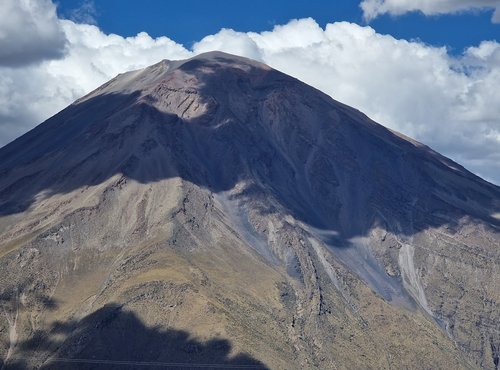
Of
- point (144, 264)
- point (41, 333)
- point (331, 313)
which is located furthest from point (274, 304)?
point (41, 333)

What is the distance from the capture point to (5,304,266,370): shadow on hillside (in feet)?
537

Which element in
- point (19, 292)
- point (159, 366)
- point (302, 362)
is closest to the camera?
point (159, 366)

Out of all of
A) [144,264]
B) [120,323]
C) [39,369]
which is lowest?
[39,369]

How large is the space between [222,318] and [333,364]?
2517 cm

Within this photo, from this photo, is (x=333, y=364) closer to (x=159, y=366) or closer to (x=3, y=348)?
(x=159, y=366)

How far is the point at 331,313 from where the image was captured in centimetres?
19925

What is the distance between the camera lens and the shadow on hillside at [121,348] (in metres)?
164

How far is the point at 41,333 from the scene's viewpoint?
18062cm

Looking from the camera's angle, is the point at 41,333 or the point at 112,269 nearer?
the point at 41,333

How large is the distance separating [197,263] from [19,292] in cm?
3807

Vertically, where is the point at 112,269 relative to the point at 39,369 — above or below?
above

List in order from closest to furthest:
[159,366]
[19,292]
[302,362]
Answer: [159,366]
[302,362]
[19,292]

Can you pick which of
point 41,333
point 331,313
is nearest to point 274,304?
point 331,313

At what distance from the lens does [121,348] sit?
167500 mm
